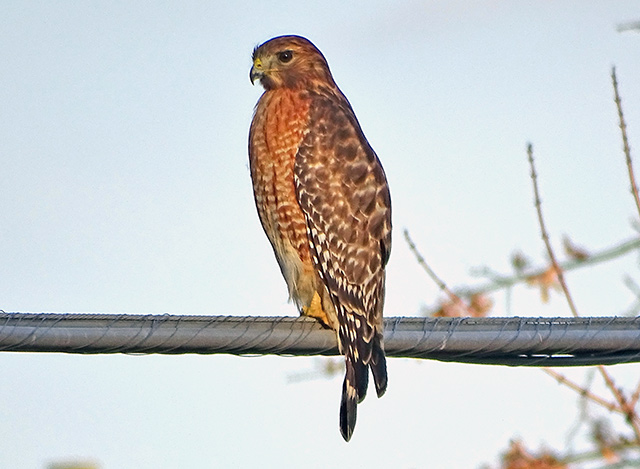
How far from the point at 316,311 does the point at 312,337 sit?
2022 millimetres

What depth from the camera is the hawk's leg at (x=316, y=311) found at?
5.90 m

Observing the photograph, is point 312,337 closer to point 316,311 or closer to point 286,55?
point 316,311

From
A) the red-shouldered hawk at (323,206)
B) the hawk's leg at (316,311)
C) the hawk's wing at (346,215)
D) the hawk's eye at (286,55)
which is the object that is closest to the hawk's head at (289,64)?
the hawk's eye at (286,55)

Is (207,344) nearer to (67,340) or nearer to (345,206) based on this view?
(67,340)

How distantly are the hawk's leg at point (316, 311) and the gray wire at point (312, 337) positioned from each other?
173 centimetres

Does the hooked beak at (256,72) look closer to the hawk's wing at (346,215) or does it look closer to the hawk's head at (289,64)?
the hawk's head at (289,64)

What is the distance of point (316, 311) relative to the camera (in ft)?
19.5

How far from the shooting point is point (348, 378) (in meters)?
5.23

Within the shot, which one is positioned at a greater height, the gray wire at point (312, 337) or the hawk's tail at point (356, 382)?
the hawk's tail at point (356, 382)

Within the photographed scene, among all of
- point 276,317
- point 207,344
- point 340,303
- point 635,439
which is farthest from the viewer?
point 340,303

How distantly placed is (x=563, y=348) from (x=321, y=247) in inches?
84.1

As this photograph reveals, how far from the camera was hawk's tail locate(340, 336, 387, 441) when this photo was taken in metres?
5.09

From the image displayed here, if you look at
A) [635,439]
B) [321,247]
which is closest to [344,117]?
[321,247]

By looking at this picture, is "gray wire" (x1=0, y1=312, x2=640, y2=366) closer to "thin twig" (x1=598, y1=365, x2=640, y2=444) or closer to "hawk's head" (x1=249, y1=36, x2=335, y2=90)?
"thin twig" (x1=598, y1=365, x2=640, y2=444)
